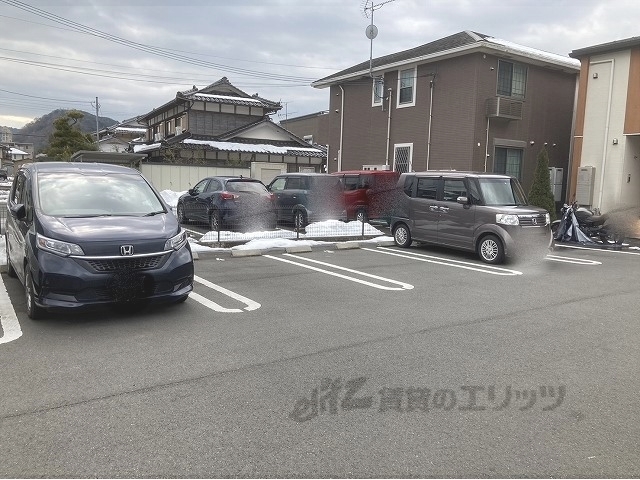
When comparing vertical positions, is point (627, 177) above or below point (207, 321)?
above

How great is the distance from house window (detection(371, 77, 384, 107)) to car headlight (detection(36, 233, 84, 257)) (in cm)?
1728

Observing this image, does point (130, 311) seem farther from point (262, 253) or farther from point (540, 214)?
point (540, 214)

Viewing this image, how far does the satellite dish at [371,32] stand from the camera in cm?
2088

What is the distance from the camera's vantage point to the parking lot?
283cm

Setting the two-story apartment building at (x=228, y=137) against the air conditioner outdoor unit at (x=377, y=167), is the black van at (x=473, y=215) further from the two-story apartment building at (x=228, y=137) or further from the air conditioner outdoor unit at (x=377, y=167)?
the two-story apartment building at (x=228, y=137)

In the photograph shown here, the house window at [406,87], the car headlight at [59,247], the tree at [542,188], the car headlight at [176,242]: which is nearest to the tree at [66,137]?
the house window at [406,87]

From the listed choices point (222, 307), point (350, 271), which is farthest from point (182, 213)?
point (222, 307)

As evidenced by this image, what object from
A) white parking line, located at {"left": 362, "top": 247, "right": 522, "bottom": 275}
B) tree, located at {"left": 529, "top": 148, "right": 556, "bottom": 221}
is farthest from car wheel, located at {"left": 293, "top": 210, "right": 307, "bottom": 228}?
tree, located at {"left": 529, "top": 148, "right": 556, "bottom": 221}

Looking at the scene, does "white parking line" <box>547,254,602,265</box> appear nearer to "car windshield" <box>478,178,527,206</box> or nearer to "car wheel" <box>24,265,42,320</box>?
"car windshield" <box>478,178,527,206</box>

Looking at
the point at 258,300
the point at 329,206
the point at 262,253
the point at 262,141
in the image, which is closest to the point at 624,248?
the point at 329,206

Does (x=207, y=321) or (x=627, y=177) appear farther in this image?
(x=627, y=177)

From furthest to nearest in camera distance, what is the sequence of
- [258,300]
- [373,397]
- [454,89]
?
[454,89] < [258,300] < [373,397]

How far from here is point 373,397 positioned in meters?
3.62

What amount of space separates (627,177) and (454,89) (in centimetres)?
632
